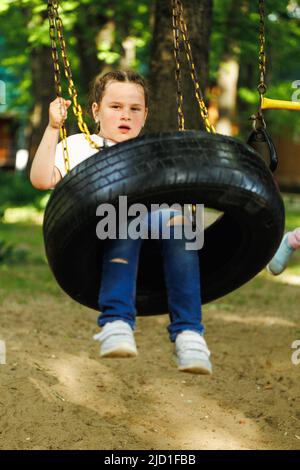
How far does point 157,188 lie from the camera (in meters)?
2.84

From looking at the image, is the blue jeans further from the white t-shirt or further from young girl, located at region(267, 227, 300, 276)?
young girl, located at region(267, 227, 300, 276)

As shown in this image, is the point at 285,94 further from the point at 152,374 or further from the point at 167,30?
the point at 152,374

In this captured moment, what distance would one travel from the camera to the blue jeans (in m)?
2.99

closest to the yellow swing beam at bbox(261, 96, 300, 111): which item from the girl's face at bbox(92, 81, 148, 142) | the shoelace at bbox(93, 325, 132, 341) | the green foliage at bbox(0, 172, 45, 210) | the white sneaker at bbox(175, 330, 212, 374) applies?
the girl's face at bbox(92, 81, 148, 142)

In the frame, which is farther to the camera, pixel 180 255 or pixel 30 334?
pixel 30 334

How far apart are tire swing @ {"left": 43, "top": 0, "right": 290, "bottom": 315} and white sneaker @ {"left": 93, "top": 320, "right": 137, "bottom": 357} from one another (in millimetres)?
390

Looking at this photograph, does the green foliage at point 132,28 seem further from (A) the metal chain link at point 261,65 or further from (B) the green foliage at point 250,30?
(A) the metal chain link at point 261,65

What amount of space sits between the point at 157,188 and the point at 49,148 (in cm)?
65

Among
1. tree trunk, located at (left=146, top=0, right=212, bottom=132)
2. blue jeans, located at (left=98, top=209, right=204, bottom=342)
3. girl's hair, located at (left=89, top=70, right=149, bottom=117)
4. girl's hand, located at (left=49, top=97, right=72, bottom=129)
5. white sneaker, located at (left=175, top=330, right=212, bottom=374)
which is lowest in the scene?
white sneaker, located at (left=175, top=330, right=212, bottom=374)

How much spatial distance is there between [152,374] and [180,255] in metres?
2.19
